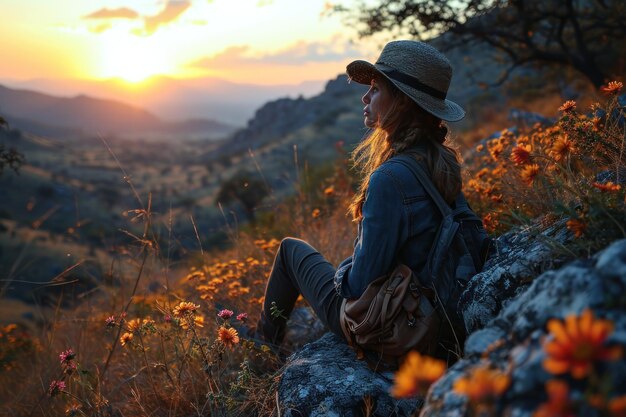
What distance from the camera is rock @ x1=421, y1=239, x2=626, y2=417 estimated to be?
1008 millimetres

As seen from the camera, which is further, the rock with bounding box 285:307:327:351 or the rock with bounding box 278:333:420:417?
the rock with bounding box 285:307:327:351

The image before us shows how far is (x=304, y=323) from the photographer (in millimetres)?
3574

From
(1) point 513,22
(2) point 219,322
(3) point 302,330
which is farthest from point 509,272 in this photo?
(1) point 513,22

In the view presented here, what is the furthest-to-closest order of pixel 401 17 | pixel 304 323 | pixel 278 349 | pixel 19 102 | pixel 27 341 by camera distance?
pixel 19 102
pixel 401 17
pixel 27 341
pixel 304 323
pixel 278 349

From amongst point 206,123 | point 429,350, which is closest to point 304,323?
point 429,350

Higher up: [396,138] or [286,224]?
[396,138]

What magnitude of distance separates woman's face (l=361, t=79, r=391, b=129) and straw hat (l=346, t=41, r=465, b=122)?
0.33 ft

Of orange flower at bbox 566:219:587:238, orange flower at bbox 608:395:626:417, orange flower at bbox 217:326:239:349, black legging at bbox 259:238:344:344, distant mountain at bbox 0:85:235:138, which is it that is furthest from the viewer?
distant mountain at bbox 0:85:235:138

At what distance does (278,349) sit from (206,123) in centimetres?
17731

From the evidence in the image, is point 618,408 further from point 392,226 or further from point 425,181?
Result: point 425,181

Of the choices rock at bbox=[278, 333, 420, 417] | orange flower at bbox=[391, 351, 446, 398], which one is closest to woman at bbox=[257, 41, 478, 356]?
rock at bbox=[278, 333, 420, 417]

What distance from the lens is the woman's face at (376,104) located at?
8.64 ft

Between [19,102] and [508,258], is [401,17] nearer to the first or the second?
[508,258]

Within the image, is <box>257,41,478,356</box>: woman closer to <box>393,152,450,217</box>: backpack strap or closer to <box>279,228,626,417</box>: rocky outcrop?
<box>393,152,450,217</box>: backpack strap
